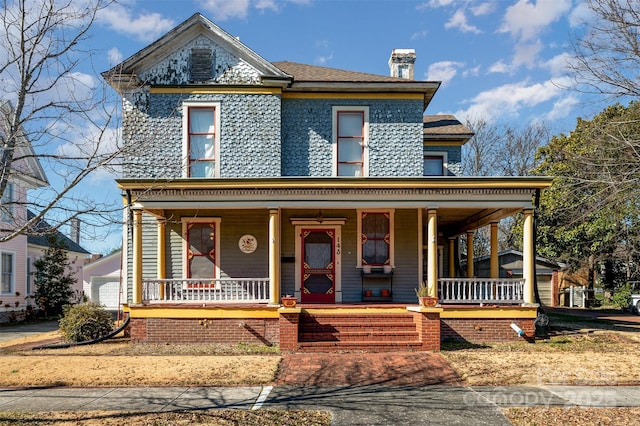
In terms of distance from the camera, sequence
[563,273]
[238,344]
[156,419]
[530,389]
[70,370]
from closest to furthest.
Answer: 1. [156,419]
2. [530,389]
3. [70,370]
4. [238,344]
5. [563,273]

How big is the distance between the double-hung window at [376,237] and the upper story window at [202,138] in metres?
4.51

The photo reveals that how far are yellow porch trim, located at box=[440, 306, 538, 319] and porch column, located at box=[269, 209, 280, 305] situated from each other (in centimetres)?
400

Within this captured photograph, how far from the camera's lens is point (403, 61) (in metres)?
18.4

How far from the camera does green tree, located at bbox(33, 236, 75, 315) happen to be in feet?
79.0

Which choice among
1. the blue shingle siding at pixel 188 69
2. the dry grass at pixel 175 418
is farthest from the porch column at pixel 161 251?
the dry grass at pixel 175 418

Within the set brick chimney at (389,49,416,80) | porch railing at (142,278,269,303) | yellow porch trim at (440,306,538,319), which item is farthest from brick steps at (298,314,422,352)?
brick chimney at (389,49,416,80)

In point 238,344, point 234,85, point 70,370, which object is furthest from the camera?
point 234,85

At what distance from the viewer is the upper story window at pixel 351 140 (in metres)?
15.7

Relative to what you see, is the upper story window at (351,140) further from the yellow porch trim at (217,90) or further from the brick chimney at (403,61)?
the brick chimney at (403,61)

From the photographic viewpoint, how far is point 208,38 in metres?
15.3

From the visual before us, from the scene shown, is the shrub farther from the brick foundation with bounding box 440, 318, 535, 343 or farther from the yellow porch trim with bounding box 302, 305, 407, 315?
the yellow porch trim with bounding box 302, 305, 407, 315

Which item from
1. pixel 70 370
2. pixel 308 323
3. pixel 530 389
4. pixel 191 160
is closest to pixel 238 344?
pixel 308 323

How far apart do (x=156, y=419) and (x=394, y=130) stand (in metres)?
11.0

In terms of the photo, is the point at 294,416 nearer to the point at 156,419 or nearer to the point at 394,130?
the point at 156,419
